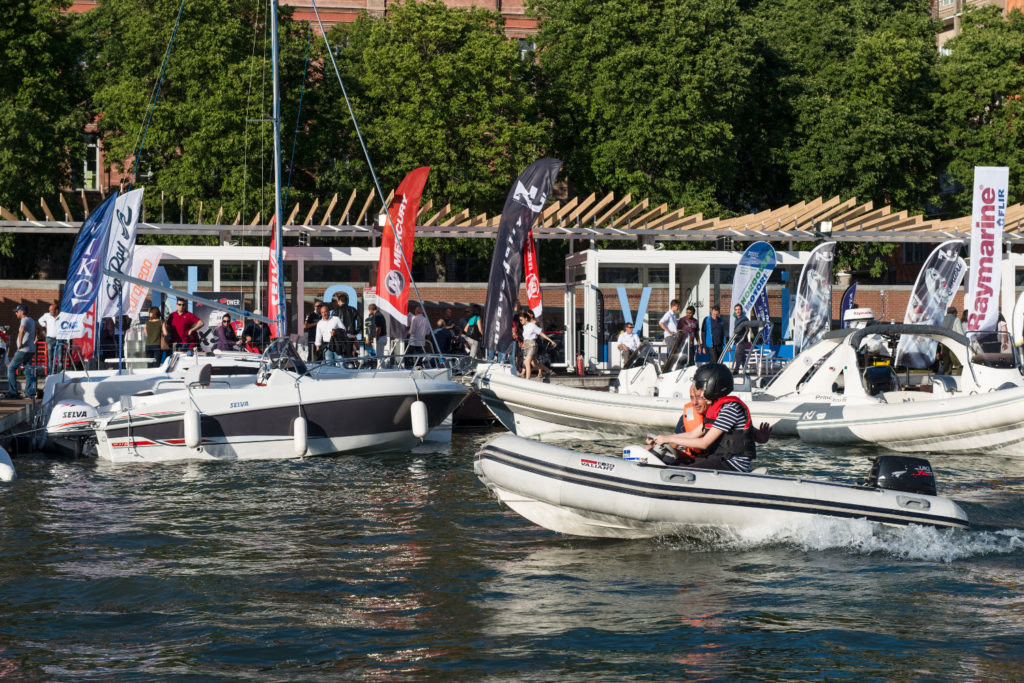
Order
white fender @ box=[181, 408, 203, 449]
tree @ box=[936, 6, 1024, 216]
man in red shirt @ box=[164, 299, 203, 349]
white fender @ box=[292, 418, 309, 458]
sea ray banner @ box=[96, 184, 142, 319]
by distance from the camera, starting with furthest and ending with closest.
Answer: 1. tree @ box=[936, 6, 1024, 216]
2. man in red shirt @ box=[164, 299, 203, 349]
3. sea ray banner @ box=[96, 184, 142, 319]
4. white fender @ box=[292, 418, 309, 458]
5. white fender @ box=[181, 408, 203, 449]

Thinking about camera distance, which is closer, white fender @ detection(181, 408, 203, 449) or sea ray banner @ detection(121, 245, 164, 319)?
white fender @ detection(181, 408, 203, 449)

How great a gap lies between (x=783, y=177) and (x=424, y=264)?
13683 millimetres

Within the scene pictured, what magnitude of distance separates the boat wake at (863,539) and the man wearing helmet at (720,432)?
631 mm

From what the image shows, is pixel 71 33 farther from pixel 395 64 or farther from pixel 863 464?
pixel 863 464

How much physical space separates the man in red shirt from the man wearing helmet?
15.3m

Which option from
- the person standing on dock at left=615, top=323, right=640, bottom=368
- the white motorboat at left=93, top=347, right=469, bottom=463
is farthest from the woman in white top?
the white motorboat at left=93, top=347, right=469, bottom=463

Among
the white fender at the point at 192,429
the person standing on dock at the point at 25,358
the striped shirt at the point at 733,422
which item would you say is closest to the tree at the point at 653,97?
the person standing on dock at the point at 25,358

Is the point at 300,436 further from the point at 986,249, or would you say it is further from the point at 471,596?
the point at 986,249

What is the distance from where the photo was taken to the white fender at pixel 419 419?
1900 centimetres

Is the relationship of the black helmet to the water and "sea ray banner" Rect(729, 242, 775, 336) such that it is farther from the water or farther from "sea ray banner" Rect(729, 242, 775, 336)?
"sea ray banner" Rect(729, 242, 775, 336)

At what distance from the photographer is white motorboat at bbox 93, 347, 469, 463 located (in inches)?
744

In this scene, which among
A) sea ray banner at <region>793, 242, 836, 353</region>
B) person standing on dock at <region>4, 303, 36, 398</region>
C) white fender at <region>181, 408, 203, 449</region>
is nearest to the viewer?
white fender at <region>181, 408, 203, 449</region>

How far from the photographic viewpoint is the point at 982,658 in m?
9.01

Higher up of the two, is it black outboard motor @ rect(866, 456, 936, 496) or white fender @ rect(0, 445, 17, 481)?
black outboard motor @ rect(866, 456, 936, 496)
